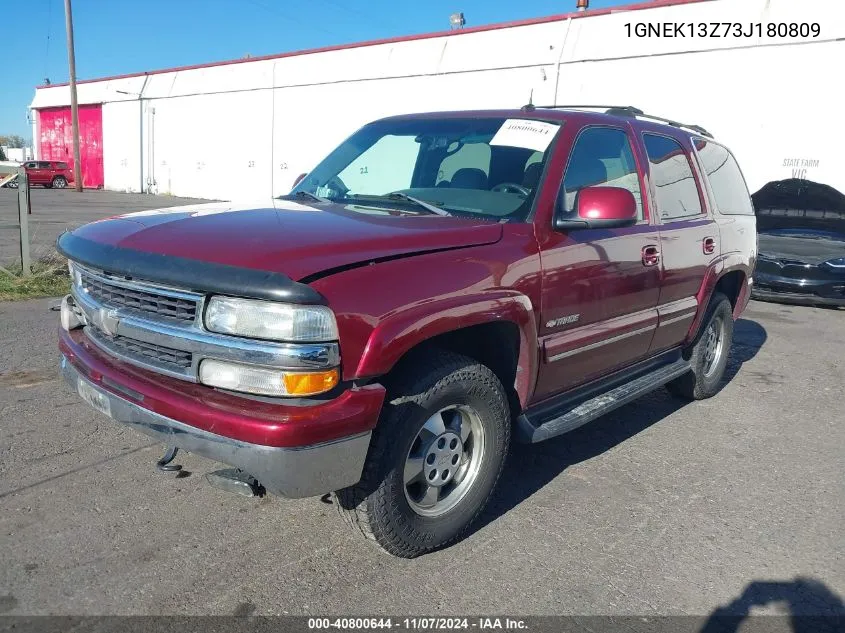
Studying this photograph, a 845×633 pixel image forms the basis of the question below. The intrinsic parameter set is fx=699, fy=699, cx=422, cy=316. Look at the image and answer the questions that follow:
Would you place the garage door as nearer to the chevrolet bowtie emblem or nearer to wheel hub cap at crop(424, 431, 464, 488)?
the chevrolet bowtie emblem

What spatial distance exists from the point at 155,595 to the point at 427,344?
1420mm

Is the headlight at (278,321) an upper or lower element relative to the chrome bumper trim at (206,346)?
upper

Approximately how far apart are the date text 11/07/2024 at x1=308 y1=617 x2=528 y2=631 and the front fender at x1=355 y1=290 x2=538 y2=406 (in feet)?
2.99

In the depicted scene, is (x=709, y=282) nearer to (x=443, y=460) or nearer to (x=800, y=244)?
(x=443, y=460)

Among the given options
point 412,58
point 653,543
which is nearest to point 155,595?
point 653,543

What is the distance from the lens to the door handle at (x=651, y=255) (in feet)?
13.1

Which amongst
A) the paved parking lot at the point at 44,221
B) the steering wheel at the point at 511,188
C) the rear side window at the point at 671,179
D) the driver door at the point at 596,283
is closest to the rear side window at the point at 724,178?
the rear side window at the point at 671,179

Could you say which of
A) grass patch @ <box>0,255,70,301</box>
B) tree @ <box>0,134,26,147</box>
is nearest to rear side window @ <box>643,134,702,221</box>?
grass patch @ <box>0,255,70,301</box>

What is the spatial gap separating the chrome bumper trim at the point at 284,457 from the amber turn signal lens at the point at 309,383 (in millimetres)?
188

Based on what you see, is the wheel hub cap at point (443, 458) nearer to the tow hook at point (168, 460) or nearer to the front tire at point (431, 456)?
the front tire at point (431, 456)

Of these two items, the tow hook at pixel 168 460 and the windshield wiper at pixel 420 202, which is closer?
the tow hook at pixel 168 460

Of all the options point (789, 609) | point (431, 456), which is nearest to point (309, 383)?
point (431, 456)

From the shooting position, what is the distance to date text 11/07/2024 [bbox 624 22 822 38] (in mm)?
13906

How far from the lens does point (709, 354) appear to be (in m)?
5.48
